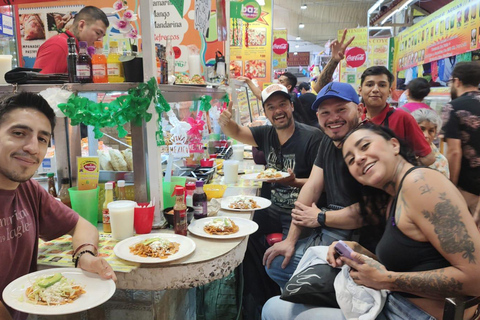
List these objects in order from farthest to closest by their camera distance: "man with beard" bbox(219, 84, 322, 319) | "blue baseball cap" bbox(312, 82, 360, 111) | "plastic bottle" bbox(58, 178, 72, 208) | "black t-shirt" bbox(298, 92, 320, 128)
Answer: "black t-shirt" bbox(298, 92, 320, 128)
"man with beard" bbox(219, 84, 322, 319)
"blue baseball cap" bbox(312, 82, 360, 111)
"plastic bottle" bbox(58, 178, 72, 208)

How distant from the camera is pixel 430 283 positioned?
4.89 feet

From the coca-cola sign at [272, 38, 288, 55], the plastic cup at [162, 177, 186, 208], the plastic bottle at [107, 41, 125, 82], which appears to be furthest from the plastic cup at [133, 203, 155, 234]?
the coca-cola sign at [272, 38, 288, 55]

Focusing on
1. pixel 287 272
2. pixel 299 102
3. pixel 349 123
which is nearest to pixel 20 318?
pixel 287 272

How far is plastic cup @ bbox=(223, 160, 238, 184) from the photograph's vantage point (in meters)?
3.31

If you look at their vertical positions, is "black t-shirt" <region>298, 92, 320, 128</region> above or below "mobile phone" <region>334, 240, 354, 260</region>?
above

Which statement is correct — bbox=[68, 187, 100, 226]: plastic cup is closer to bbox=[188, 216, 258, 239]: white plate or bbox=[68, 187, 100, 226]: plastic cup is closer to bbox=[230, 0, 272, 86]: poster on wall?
bbox=[188, 216, 258, 239]: white plate

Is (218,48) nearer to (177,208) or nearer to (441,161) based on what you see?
(441,161)

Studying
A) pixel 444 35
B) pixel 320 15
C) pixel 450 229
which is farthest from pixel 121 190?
pixel 320 15

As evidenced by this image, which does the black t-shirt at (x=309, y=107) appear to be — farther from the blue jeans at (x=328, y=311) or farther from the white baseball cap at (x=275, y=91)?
the blue jeans at (x=328, y=311)

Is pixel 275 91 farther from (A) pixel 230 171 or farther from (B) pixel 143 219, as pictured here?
(B) pixel 143 219

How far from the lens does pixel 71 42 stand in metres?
2.04

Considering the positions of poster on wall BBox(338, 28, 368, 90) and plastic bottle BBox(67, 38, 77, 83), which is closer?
plastic bottle BBox(67, 38, 77, 83)

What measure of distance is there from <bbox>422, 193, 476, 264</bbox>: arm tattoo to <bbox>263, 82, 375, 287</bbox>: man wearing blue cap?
0.92 metres

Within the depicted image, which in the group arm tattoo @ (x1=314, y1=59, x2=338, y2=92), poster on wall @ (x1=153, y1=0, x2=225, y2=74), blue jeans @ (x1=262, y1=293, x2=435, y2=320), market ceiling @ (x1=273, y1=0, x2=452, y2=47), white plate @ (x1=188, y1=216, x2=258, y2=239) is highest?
market ceiling @ (x1=273, y1=0, x2=452, y2=47)
